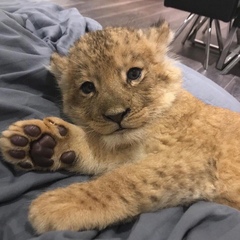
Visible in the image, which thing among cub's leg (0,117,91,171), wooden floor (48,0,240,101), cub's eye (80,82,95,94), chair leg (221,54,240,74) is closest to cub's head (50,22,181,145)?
cub's eye (80,82,95,94)

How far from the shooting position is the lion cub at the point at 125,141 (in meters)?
1.09

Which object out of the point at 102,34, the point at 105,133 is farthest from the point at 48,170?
the point at 102,34

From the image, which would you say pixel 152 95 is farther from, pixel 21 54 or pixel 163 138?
pixel 21 54

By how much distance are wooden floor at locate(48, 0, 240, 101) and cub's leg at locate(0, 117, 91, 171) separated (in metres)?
2.50

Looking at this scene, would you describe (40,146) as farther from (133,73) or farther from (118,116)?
(133,73)

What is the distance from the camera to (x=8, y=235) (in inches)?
39.2

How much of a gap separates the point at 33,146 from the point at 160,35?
716 mm

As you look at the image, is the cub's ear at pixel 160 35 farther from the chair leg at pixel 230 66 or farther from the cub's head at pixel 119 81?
the chair leg at pixel 230 66

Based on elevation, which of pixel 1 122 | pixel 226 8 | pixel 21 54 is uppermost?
pixel 21 54

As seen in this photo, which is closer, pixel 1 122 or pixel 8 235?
pixel 8 235

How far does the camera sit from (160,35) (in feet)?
4.85

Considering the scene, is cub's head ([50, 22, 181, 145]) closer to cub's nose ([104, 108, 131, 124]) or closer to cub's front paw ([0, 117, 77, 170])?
cub's nose ([104, 108, 131, 124])

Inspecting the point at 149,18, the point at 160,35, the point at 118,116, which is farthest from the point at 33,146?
the point at 149,18

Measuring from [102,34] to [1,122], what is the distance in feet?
1.68
